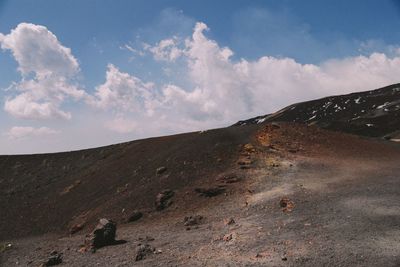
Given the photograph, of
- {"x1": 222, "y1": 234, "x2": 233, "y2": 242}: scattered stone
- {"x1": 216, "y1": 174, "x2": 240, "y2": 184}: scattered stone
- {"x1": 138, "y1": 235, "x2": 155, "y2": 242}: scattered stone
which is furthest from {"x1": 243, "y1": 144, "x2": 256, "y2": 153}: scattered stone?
{"x1": 222, "y1": 234, "x2": 233, "y2": 242}: scattered stone

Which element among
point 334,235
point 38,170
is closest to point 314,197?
point 334,235

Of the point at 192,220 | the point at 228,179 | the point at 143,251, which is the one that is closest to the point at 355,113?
the point at 228,179

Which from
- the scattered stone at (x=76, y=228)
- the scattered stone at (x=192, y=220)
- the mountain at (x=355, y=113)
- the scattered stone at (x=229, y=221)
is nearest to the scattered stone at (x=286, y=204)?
the scattered stone at (x=229, y=221)

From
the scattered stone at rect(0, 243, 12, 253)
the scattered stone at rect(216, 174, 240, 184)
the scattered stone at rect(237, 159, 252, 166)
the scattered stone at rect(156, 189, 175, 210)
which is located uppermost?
the scattered stone at rect(237, 159, 252, 166)

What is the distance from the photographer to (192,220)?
19.6 m

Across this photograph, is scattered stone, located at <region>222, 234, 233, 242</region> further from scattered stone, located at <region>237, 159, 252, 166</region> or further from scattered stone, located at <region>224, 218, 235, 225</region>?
scattered stone, located at <region>237, 159, 252, 166</region>

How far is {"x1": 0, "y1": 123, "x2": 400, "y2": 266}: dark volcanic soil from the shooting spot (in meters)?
14.6

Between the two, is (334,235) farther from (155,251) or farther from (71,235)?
(71,235)

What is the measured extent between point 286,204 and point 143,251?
730 centimetres

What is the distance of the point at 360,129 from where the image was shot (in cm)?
9812

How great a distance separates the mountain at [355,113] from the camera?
99.6 metres

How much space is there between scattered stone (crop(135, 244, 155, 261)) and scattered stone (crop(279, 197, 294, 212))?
253 inches

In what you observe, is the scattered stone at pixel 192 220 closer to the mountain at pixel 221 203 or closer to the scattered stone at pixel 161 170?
the mountain at pixel 221 203

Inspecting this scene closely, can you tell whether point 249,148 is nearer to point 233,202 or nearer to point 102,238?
point 233,202
